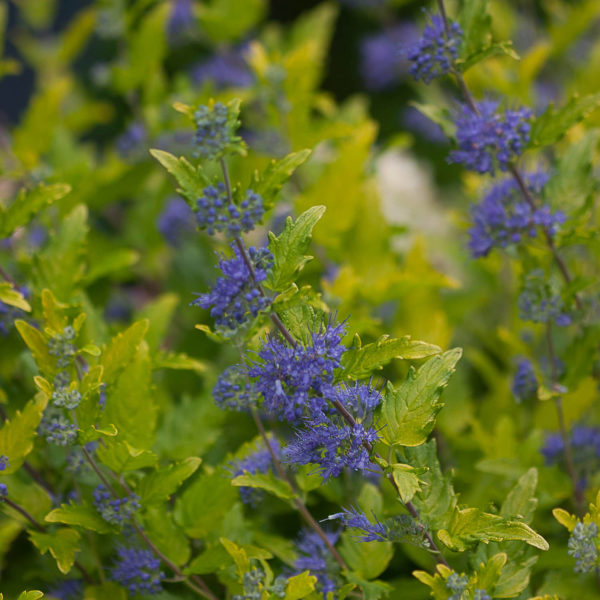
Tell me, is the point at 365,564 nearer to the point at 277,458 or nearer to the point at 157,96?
the point at 277,458

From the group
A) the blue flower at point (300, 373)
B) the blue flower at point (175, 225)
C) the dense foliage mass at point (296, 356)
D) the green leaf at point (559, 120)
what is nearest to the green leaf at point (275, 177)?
the dense foliage mass at point (296, 356)

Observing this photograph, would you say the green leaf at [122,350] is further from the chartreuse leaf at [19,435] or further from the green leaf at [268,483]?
the green leaf at [268,483]

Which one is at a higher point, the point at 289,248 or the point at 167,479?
the point at 289,248

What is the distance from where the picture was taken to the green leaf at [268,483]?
966mm

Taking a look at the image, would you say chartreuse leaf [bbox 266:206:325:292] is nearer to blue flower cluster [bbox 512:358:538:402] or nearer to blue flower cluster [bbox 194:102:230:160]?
blue flower cluster [bbox 194:102:230:160]

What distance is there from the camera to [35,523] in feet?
3.58

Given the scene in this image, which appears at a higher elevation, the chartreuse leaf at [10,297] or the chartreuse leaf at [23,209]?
the chartreuse leaf at [23,209]

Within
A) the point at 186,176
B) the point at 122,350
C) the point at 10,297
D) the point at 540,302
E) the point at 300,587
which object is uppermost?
the point at 186,176

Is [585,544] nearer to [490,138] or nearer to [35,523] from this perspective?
[490,138]

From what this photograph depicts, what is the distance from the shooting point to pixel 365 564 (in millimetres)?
1057

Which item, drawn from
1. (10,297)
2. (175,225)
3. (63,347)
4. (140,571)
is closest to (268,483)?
(140,571)

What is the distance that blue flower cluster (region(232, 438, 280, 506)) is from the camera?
1.12m

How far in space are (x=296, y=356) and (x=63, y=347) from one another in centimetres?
38

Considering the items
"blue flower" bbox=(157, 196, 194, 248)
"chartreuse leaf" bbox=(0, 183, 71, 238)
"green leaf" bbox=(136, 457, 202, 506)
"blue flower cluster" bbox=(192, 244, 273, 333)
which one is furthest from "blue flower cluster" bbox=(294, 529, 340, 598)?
"blue flower" bbox=(157, 196, 194, 248)
